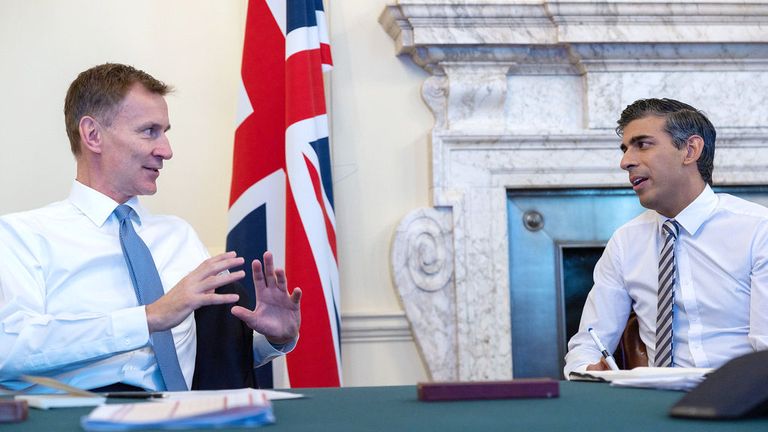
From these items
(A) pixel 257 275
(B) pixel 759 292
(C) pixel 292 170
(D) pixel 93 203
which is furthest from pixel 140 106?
(B) pixel 759 292

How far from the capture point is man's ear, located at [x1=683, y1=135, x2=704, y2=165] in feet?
9.84

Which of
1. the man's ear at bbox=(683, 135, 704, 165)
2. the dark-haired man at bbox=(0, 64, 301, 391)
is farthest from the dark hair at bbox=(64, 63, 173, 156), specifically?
the man's ear at bbox=(683, 135, 704, 165)

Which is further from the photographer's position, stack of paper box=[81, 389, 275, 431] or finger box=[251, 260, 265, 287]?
finger box=[251, 260, 265, 287]

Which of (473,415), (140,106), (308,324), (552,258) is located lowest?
(473,415)

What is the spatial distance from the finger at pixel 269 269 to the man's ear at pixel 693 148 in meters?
1.47

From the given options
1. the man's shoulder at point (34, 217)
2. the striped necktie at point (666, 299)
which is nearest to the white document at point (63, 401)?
the man's shoulder at point (34, 217)

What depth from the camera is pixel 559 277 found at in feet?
13.0

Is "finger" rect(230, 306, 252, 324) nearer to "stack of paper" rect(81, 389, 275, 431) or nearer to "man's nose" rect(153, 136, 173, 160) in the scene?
"man's nose" rect(153, 136, 173, 160)

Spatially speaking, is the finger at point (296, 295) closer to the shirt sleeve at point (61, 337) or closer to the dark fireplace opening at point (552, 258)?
the shirt sleeve at point (61, 337)

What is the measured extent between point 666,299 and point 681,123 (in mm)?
606

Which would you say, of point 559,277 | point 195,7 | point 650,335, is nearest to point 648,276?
point 650,335

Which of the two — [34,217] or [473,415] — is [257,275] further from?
[473,415]

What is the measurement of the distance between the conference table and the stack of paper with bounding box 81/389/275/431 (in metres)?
0.03

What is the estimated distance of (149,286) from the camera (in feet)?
7.55
